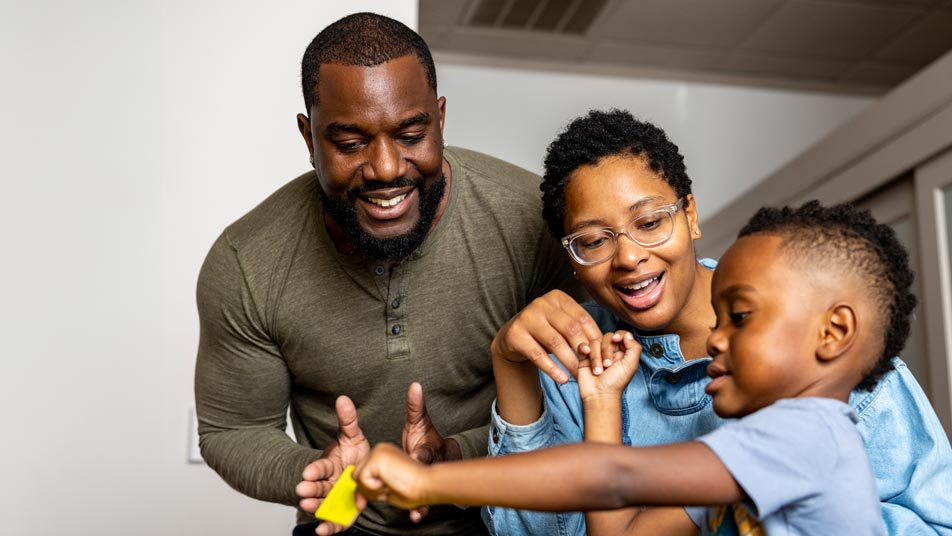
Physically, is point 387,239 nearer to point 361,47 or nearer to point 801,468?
point 361,47

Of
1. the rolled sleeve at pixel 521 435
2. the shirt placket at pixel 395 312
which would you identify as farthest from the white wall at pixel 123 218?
the rolled sleeve at pixel 521 435

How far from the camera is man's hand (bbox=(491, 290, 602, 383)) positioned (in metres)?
1.39

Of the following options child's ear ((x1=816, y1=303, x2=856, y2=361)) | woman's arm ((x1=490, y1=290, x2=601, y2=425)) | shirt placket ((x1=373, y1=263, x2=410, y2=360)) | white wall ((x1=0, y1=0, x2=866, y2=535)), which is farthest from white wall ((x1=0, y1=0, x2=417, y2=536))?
child's ear ((x1=816, y1=303, x2=856, y2=361))

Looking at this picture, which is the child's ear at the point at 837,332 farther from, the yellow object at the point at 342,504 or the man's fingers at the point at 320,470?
the man's fingers at the point at 320,470

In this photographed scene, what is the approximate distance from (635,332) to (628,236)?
18 centimetres

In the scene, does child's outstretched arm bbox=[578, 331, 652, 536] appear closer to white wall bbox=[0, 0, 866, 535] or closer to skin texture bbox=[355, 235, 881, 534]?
skin texture bbox=[355, 235, 881, 534]

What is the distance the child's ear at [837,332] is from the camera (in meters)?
1.22

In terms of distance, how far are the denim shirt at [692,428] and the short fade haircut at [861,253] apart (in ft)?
0.33

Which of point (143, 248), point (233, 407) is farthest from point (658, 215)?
point (143, 248)

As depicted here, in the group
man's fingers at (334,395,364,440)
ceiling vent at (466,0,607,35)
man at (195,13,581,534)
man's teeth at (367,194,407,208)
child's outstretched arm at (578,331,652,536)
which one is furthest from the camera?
ceiling vent at (466,0,607,35)

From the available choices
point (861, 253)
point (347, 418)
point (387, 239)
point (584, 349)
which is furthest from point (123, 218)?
point (861, 253)

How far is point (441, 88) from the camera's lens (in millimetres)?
5223

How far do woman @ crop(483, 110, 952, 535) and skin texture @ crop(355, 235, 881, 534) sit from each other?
8cm

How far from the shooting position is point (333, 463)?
5.09 feet
